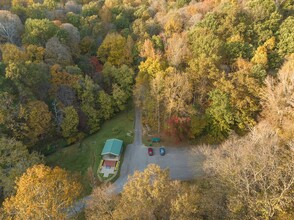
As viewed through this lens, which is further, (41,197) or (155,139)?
(155,139)

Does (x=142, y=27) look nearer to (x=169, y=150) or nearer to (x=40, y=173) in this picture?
(x=169, y=150)

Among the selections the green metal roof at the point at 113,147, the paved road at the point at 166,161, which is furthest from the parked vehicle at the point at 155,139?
the green metal roof at the point at 113,147

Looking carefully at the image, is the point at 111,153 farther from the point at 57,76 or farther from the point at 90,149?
the point at 57,76

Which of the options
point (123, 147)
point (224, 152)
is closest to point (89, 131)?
point (123, 147)

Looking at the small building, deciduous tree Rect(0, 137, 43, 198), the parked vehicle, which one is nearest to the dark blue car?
the parked vehicle

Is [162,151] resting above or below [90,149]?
above

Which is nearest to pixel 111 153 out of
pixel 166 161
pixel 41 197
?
pixel 166 161
